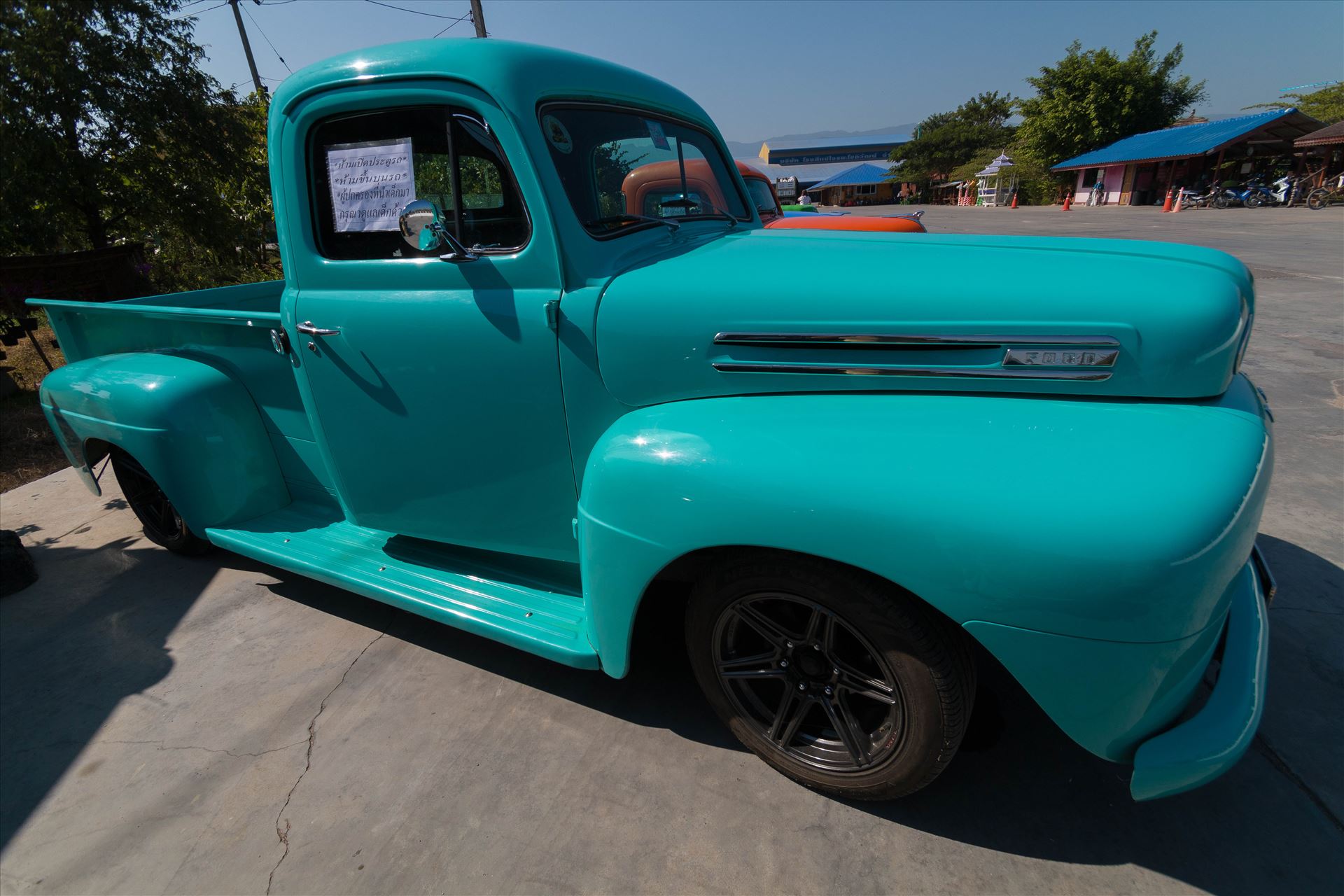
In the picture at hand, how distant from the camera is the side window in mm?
1981

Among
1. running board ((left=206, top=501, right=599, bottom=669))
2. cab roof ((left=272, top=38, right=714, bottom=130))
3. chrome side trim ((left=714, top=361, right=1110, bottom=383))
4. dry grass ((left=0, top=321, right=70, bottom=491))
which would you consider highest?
cab roof ((left=272, top=38, right=714, bottom=130))

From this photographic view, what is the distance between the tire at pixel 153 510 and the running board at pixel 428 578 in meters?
0.67

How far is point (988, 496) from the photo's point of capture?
54.0 inches

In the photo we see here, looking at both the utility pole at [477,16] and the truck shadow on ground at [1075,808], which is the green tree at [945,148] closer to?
the utility pole at [477,16]

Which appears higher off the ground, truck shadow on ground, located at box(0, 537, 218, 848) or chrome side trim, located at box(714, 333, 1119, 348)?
chrome side trim, located at box(714, 333, 1119, 348)

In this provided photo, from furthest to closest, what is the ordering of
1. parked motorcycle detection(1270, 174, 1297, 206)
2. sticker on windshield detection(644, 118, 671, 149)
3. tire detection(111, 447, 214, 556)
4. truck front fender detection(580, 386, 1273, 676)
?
1. parked motorcycle detection(1270, 174, 1297, 206)
2. tire detection(111, 447, 214, 556)
3. sticker on windshield detection(644, 118, 671, 149)
4. truck front fender detection(580, 386, 1273, 676)

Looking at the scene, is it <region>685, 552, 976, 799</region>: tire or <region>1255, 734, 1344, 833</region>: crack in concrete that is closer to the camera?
<region>685, 552, 976, 799</region>: tire

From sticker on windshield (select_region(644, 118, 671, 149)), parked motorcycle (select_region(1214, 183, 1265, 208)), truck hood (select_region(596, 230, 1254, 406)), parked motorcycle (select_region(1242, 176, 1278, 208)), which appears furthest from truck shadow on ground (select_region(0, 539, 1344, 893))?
parked motorcycle (select_region(1242, 176, 1278, 208))

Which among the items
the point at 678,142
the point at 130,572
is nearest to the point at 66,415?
the point at 130,572

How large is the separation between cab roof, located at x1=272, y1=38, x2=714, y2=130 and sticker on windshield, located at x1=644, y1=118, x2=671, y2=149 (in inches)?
8.2

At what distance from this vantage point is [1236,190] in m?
27.4

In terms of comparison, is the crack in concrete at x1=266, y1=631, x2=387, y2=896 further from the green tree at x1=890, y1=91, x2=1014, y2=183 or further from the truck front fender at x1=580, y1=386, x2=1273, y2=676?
the green tree at x1=890, y1=91, x2=1014, y2=183

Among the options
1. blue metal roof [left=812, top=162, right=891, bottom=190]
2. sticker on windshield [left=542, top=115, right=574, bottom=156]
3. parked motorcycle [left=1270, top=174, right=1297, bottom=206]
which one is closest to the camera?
sticker on windshield [left=542, top=115, right=574, bottom=156]

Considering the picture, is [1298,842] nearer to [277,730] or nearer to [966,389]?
[966,389]
